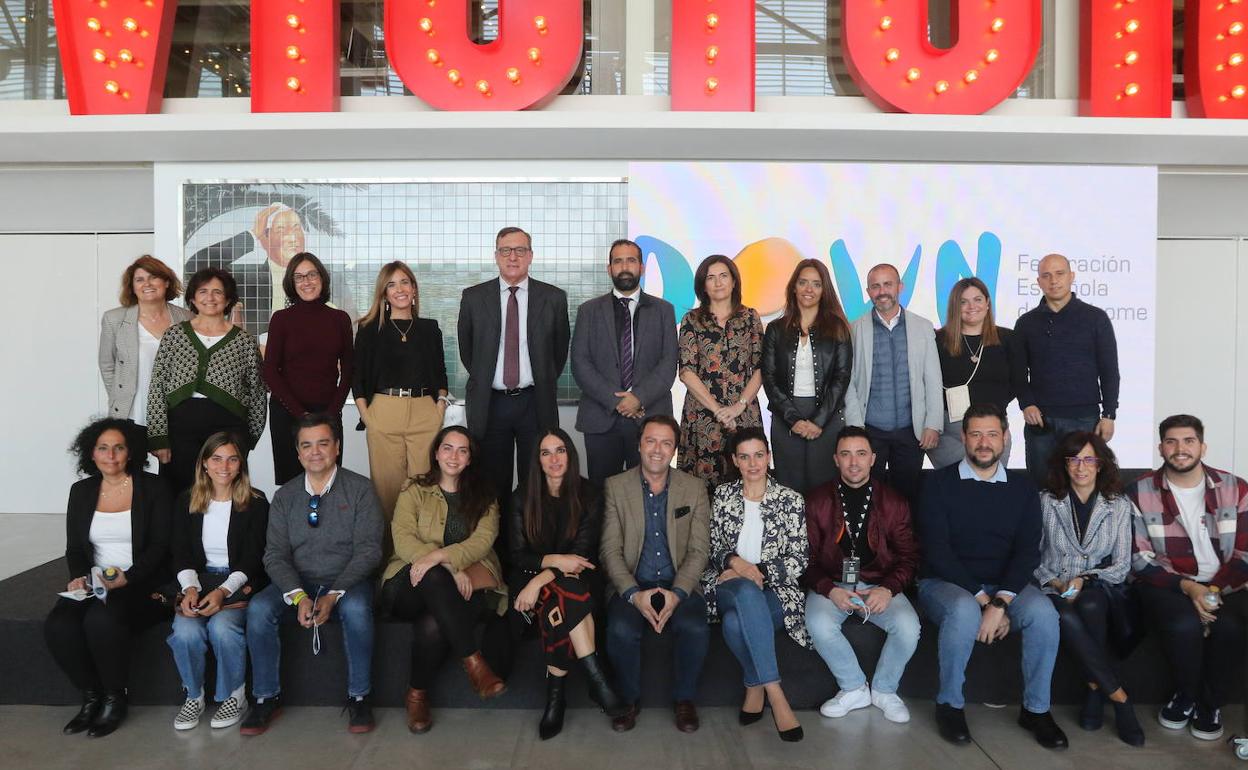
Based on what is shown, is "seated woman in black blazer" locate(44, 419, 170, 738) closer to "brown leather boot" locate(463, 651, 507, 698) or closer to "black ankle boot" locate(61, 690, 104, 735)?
"black ankle boot" locate(61, 690, 104, 735)

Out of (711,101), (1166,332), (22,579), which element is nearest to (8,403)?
(22,579)

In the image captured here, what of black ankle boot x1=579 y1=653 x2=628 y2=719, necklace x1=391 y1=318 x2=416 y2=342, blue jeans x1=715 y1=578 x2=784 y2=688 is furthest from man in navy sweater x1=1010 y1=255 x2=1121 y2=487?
necklace x1=391 y1=318 x2=416 y2=342

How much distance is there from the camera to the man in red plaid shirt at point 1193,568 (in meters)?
3.08

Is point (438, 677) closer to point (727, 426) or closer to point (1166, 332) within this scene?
point (727, 426)

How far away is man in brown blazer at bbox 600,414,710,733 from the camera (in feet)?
10.6

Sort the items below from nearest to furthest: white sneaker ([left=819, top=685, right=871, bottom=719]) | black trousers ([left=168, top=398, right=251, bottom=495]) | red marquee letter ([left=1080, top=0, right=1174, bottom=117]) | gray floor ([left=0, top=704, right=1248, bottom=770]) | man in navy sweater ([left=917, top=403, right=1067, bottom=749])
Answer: gray floor ([left=0, top=704, right=1248, bottom=770])
man in navy sweater ([left=917, top=403, right=1067, bottom=749])
white sneaker ([left=819, top=685, right=871, bottom=719])
black trousers ([left=168, top=398, right=251, bottom=495])
red marquee letter ([left=1080, top=0, right=1174, bottom=117])

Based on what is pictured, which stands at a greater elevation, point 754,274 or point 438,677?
point 754,274

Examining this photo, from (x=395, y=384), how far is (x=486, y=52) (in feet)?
7.23

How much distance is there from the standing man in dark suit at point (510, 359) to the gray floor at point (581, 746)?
1265 millimetres

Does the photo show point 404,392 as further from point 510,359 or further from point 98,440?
point 98,440

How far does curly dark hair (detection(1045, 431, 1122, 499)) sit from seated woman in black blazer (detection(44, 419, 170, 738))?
11.3 ft

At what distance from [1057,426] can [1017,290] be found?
5.92ft

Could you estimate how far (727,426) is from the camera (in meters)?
3.96

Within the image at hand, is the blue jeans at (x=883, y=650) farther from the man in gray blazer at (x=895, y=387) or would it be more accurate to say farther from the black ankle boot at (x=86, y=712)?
the black ankle boot at (x=86, y=712)
